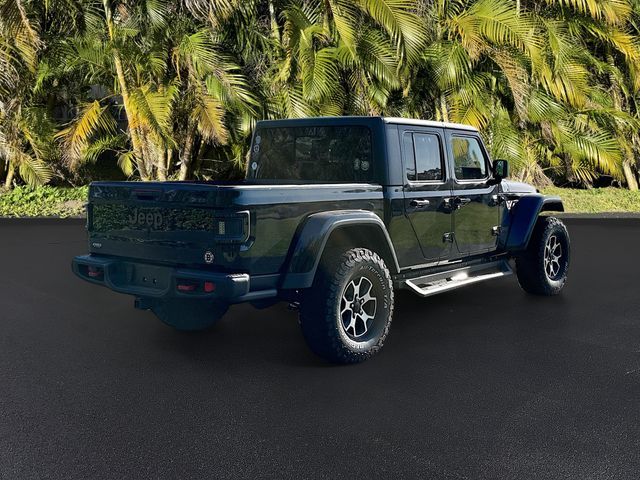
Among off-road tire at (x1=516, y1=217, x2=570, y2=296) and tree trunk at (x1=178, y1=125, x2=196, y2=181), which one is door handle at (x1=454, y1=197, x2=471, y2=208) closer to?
off-road tire at (x1=516, y1=217, x2=570, y2=296)

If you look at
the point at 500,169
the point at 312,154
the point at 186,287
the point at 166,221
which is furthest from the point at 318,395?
the point at 500,169

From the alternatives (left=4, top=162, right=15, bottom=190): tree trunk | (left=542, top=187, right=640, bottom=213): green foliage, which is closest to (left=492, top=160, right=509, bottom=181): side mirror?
(left=542, top=187, right=640, bottom=213): green foliage

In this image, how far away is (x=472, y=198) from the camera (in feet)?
23.6

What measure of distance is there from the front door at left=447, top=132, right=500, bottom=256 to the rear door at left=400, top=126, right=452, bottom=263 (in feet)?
0.54

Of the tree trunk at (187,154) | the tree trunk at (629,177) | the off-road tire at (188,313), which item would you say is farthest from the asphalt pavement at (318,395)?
the tree trunk at (629,177)

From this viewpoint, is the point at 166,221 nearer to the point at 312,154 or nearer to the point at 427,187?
the point at 312,154

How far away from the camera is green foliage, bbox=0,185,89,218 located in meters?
17.4

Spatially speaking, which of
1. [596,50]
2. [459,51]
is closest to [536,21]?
[459,51]

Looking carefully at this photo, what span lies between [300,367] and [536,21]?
14.7m

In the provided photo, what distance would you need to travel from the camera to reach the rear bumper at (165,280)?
197 inches

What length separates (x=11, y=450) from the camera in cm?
391

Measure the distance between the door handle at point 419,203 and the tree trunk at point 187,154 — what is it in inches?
464

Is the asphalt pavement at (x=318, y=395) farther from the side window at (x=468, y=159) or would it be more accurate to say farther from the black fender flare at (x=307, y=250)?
the side window at (x=468, y=159)

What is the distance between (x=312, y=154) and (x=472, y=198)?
158 centimetres
